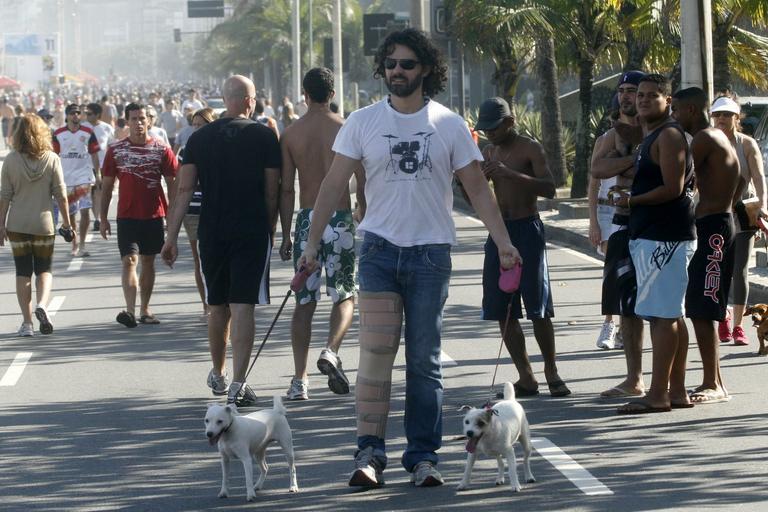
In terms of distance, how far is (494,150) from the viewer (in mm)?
8930

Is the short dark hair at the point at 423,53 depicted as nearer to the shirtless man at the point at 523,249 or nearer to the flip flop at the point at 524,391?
the shirtless man at the point at 523,249

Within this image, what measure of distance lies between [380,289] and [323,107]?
2.72 m

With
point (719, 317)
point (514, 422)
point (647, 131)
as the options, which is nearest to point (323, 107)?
point (647, 131)

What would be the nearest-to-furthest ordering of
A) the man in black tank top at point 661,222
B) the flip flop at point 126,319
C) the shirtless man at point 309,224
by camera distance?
1. the man in black tank top at point 661,222
2. the shirtless man at point 309,224
3. the flip flop at point 126,319

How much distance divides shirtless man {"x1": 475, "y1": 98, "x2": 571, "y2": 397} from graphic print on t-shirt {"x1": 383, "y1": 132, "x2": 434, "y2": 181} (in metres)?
2.11

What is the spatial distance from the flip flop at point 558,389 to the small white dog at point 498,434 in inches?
83.3

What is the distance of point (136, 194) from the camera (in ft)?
41.0

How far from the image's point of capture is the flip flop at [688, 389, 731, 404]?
8711mm

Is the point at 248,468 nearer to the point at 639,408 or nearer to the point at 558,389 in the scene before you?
the point at 639,408

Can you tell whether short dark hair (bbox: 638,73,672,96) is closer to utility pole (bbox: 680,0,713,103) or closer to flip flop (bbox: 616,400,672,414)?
flip flop (bbox: 616,400,672,414)

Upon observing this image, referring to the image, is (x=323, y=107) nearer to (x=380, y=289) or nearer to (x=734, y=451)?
(x=380, y=289)

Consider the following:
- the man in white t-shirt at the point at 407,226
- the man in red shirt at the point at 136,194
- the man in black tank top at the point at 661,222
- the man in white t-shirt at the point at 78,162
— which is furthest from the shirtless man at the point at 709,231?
the man in white t-shirt at the point at 78,162

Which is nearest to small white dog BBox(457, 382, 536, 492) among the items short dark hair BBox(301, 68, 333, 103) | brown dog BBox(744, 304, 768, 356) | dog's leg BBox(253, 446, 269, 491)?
dog's leg BBox(253, 446, 269, 491)

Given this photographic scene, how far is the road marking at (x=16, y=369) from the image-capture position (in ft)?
32.8
